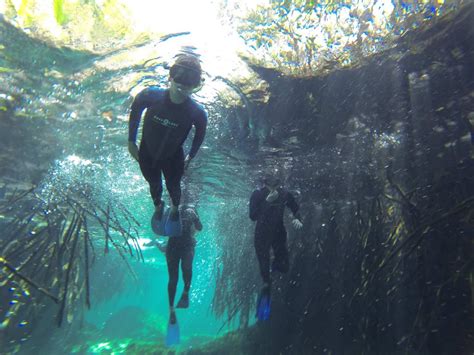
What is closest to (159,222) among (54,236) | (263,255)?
(263,255)

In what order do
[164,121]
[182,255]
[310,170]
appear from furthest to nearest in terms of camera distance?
[310,170], [182,255], [164,121]

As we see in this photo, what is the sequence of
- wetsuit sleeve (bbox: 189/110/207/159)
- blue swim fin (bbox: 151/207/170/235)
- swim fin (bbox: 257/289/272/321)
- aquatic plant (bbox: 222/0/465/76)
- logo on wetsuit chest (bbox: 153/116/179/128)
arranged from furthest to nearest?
swim fin (bbox: 257/289/272/321), aquatic plant (bbox: 222/0/465/76), blue swim fin (bbox: 151/207/170/235), wetsuit sleeve (bbox: 189/110/207/159), logo on wetsuit chest (bbox: 153/116/179/128)

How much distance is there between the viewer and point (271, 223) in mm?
7672

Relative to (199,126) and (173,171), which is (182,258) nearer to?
(173,171)

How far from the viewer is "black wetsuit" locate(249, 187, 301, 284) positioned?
24.6 feet

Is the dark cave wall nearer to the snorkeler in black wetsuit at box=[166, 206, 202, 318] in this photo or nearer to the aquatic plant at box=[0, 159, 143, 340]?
the snorkeler in black wetsuit at box=[166, 206, 202, 318]

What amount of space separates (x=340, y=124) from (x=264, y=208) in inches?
172

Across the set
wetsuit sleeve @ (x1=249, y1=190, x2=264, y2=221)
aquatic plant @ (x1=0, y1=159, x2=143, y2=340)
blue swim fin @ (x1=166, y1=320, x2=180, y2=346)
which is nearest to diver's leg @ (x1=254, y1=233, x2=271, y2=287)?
wetsuit sleeve @ (x1=249, y1=190, x2=264, y2=221)

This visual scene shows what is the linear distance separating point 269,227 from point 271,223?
12cm

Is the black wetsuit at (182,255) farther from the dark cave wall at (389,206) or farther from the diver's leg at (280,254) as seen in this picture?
the dark cave wall at (389,206)

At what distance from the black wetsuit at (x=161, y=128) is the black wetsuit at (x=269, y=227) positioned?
3.07 metres

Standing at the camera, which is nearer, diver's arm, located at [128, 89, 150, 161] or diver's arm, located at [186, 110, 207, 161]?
diver's arm, located at [128, 89, 150, 161]

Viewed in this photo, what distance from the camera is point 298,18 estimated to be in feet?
20.8

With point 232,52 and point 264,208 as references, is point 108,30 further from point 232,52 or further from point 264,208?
point 264,208
